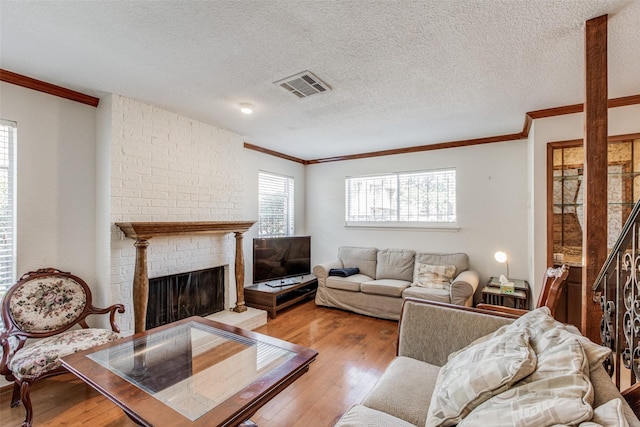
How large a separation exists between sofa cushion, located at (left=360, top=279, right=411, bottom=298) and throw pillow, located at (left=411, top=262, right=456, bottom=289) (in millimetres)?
189

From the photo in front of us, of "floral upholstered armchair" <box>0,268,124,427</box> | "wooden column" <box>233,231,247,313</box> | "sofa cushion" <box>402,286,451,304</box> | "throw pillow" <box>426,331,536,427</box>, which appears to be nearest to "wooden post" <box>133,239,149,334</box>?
"floral upholstered armchair" <box>0,268,124,427</box>

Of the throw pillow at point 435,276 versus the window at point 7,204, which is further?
the throw pillow at point 435,276

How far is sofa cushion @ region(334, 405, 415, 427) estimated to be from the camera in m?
1.27

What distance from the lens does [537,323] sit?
1417 mm

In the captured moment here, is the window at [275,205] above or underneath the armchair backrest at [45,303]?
above

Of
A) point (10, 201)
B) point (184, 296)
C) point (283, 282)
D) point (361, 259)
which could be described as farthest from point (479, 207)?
point (10, 201)

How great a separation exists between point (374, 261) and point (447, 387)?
346cm

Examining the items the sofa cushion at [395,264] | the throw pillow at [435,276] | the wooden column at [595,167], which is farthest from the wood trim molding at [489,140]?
the throw pillow at [435,276]

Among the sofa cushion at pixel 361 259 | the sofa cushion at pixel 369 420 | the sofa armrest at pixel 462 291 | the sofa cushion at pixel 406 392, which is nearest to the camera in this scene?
the sofa cushion at pixel 369 420

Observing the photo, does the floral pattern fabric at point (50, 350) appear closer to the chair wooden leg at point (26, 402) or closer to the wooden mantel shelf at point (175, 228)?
the chair wooden leg at point (26, 402)

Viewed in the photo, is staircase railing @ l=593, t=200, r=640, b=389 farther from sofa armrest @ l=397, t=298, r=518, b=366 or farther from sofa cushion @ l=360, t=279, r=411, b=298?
sofa cushion @ l=360, t=279, r=411, b=298

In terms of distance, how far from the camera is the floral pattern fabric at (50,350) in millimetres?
1949

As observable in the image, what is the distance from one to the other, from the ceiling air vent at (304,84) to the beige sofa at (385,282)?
8.81 feet

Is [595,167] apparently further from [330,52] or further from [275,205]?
[275,205]
